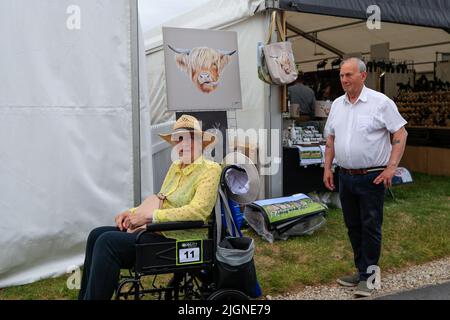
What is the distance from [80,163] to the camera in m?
4.44

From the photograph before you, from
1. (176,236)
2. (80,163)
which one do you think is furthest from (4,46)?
(176,236)

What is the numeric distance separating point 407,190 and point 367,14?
3116 millimetres

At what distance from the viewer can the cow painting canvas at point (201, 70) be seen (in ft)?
19.3

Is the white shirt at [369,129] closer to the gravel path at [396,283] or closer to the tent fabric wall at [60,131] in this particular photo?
the gravel path at [396,283]

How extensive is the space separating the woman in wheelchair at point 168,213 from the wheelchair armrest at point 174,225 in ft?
0.24

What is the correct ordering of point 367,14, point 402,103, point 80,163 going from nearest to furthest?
point 80,163 → point 367,14 → point 402,103

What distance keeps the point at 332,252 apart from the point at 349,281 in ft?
2.70

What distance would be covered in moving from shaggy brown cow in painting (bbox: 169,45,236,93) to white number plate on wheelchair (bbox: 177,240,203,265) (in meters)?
3.30

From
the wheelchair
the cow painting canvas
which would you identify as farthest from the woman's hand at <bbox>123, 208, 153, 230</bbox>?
the cow painting canvas

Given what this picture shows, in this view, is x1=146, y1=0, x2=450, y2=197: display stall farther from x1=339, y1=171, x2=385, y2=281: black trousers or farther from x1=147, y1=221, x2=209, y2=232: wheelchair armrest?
x1=147, y1=221, x2=209, y2=232: wheelchair armrest

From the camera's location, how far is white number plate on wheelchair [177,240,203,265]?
2975mm

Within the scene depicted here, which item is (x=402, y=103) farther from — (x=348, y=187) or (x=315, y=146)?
(x=348, y=187)

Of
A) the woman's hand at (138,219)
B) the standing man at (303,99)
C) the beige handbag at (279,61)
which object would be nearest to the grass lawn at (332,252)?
the woman's hand at (138,219)

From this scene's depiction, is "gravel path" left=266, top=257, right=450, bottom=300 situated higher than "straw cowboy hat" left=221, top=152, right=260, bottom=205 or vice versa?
"straw cowboy hat" left=221, top=152, right=260, bottom=205
